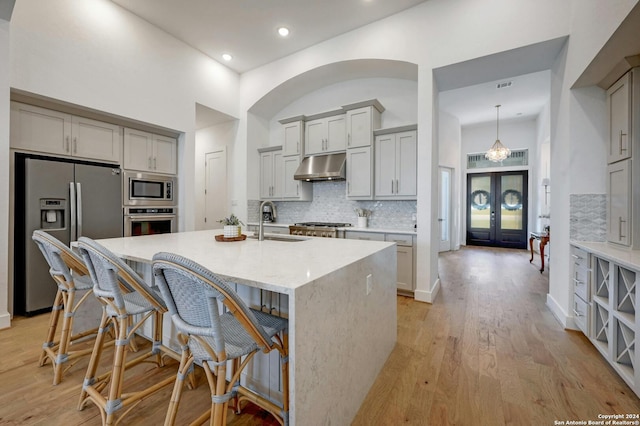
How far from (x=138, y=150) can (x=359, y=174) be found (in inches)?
128

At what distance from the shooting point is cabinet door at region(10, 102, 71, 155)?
9.16 feet

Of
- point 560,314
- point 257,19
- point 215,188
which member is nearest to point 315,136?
point 257,19

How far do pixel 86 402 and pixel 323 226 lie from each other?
3201 millimetres

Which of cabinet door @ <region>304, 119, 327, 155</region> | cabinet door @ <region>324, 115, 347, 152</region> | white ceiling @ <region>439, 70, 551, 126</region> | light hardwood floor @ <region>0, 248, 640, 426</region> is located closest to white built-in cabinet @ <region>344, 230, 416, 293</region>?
light hardwood floor @ <region>0, 248, 640, 426</region>

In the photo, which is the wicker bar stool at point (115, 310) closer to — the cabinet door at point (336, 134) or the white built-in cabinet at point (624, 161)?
the white built-in cabinet at point (624, 161)

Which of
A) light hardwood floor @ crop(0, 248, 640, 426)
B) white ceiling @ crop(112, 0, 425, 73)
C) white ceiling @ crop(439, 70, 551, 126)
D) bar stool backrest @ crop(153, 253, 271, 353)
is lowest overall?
light hardwood floor @ crop(0, 248, 640, 426)

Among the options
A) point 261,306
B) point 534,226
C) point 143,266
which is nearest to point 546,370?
point 261,306

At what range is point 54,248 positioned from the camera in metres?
1.63

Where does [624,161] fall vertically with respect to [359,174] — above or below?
below

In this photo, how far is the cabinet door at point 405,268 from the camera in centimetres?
345

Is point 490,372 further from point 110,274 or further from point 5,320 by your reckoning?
point 5,320

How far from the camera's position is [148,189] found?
390 centimetres

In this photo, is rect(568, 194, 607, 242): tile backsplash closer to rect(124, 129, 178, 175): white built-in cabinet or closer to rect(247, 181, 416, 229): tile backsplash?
rect(247, 181, 416, 229): tile backsplash

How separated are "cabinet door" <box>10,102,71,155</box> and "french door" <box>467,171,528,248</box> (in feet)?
29.4
